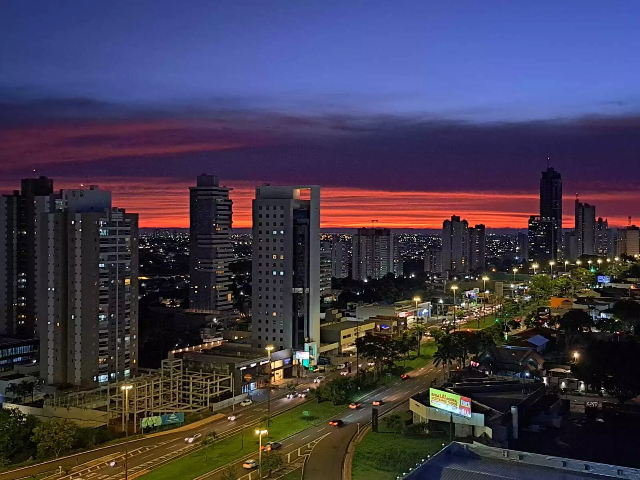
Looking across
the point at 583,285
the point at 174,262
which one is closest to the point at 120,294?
the point at 583,285

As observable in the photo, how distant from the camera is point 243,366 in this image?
43406mm

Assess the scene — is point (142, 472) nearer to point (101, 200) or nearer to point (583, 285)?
point (101, 200)

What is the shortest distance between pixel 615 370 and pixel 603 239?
127 metres

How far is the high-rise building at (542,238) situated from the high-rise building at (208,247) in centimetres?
9361

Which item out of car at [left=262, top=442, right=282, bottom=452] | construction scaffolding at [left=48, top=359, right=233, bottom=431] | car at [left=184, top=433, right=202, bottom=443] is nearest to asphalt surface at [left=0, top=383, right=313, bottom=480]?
car at [left=184, top=433, right=202, bottom=443]

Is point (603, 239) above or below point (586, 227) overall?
below

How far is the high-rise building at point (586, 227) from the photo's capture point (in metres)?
149

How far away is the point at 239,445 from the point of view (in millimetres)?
31375

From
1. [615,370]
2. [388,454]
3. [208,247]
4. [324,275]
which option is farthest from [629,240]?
[388,454]

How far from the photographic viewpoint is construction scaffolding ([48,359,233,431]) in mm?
36781

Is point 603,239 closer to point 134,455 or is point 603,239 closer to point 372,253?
point 372,253

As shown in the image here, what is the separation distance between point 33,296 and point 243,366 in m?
26.4

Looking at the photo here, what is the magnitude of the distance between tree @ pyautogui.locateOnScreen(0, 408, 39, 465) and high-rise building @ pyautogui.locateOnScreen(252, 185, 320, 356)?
21437 mm

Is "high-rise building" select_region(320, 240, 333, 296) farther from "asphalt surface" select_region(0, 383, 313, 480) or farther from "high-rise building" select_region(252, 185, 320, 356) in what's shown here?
"asphalt surface" select_region(0, 383, 313, 480)
